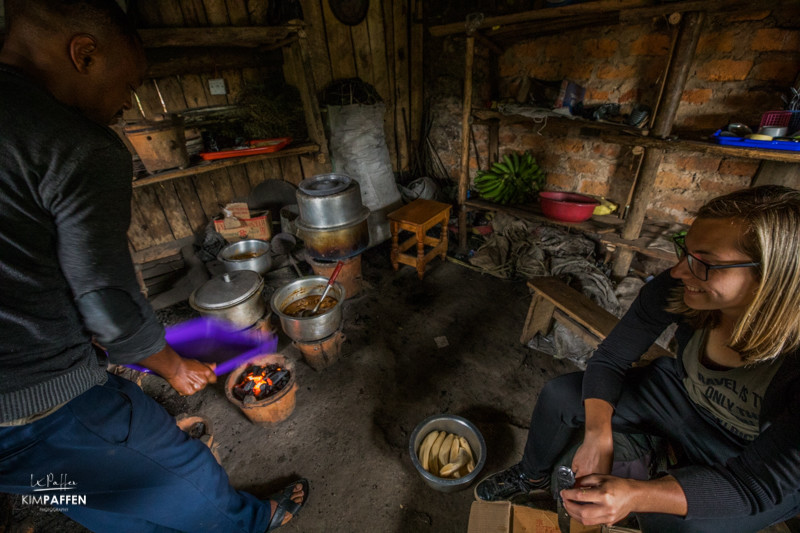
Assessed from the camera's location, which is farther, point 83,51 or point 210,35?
point 210,35

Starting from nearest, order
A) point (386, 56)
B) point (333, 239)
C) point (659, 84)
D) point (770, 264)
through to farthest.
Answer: point (770, 264), point (659, 84), point (333, 239), point (386, 56)

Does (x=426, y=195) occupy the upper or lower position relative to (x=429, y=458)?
upper

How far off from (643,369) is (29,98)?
111 inches

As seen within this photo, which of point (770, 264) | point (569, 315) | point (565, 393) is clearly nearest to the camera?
point (770, 264)

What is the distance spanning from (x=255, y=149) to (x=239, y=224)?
0.94m

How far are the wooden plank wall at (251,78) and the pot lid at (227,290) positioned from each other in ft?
5.71

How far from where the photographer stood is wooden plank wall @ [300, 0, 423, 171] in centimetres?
421

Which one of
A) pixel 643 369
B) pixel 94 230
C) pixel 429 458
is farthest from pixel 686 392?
pixel 94 230

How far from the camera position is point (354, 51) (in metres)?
4.52

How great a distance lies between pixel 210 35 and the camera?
9.26 feet

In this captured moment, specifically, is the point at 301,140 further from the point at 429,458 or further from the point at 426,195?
the point at 429,458

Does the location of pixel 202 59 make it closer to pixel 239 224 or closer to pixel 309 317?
pixel 239 224

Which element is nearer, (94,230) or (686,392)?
(94,230)

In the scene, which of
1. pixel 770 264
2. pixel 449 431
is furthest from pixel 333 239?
pixel 770 264
